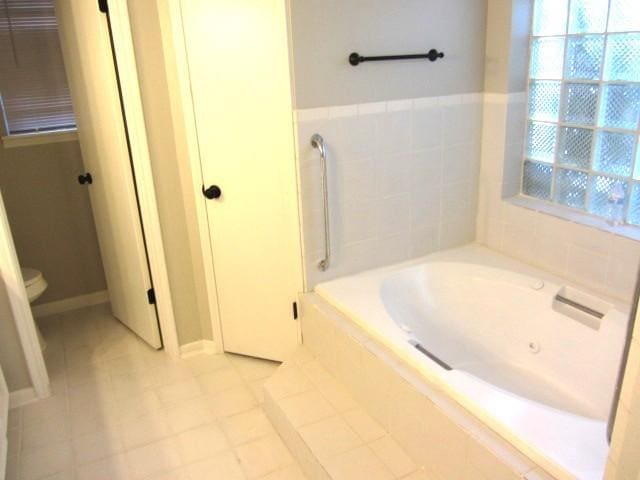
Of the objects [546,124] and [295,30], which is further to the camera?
[546,124]

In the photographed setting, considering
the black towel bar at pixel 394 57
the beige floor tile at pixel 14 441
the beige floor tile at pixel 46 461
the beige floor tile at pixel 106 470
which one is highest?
the black towel bar at pixel 394 57

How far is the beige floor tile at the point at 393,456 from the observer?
1749mm

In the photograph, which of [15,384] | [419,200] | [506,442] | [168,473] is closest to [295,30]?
[419,200]

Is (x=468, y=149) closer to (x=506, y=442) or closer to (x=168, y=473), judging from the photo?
(x=506, y=442)

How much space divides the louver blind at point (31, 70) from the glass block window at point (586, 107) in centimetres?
253

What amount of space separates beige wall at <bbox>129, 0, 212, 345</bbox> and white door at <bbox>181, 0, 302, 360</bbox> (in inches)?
4.9

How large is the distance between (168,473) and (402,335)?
1.01 meters

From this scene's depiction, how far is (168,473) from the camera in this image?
2010 mm

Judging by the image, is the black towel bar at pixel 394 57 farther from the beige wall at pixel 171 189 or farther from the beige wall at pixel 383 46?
the beige wall at pixel 171 189

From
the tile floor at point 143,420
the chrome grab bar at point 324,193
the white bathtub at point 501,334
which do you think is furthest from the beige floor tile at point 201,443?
the chrome grab bar at point 324,193

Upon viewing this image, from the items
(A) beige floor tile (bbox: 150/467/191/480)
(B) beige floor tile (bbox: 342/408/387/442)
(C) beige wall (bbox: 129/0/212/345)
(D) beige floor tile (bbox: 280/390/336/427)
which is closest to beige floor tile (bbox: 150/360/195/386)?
(C) beige wall (bbox: 129/0/212/345)

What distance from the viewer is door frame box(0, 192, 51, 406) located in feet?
7.42

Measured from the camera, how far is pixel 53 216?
316cm

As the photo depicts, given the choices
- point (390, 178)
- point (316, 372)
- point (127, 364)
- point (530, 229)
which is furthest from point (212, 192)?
point (530, 229)
